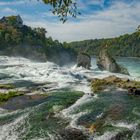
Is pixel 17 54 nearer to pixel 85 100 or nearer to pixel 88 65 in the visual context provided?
pixel 88 65

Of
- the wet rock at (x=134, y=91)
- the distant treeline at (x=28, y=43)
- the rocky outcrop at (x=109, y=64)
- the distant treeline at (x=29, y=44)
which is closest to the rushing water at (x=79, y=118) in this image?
Answer: the wet rock at (x=134, y=91)

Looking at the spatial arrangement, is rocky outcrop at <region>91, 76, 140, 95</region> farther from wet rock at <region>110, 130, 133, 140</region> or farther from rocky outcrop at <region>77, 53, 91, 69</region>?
rocky outcrop at <region>77, 53, 91, 69</region>

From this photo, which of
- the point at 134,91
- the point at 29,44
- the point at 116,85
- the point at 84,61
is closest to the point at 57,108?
the point at 134,91

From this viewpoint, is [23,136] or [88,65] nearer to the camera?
[23,136]

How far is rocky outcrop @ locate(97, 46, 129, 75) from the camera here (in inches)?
2976

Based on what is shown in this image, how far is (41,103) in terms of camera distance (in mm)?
27266

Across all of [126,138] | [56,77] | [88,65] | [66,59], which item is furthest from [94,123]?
[66,59]

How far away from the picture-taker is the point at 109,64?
7788cm

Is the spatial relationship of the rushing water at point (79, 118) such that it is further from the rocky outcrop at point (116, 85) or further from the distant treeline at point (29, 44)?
the distant treeline at point (29, 44)

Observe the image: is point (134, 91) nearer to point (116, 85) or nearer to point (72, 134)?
point (116, 85)

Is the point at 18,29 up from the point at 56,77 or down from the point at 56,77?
up

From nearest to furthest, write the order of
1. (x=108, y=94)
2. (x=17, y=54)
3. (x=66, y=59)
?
(x=108, y=94) → (x=17, y=54) → (x=66, y=59)

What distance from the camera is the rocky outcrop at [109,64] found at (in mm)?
75600

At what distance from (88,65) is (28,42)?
3679cm
